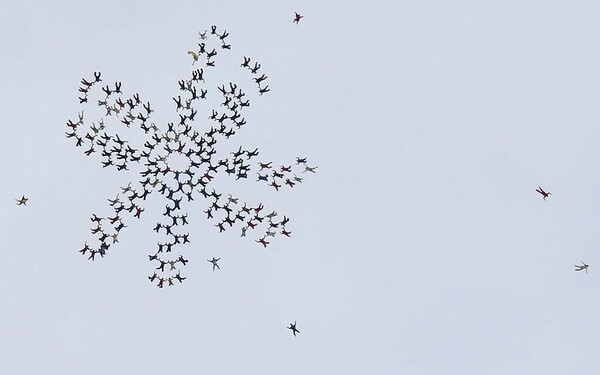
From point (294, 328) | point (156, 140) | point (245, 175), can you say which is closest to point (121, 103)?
point (156, 140)

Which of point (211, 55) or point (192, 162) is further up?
point (211, 55)

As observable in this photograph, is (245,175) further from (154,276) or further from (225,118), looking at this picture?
(154,276)

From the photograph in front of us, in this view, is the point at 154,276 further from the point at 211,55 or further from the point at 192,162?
the point at 211,55

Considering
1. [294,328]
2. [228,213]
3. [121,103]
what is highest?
[121,103]

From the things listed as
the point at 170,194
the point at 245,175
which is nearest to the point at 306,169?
the point at 245,175

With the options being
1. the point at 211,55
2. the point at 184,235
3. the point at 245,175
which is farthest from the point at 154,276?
the point at 211,55

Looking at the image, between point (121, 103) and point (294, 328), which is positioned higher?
point (121, 103)

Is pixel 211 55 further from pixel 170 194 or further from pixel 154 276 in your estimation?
pixel 154 276
